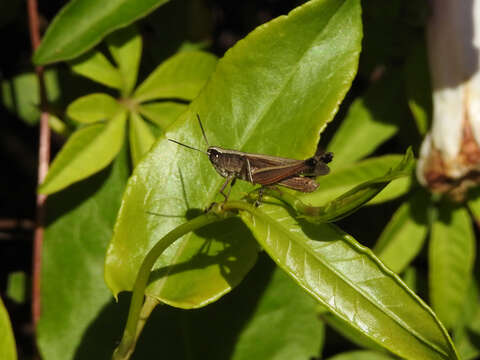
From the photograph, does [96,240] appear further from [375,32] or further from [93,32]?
[375,32]

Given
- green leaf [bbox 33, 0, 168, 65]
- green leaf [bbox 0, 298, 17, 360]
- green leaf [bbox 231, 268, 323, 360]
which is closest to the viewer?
green leaf [bbox 0, 298, 17, 360]

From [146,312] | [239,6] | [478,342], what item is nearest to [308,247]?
[146,312]

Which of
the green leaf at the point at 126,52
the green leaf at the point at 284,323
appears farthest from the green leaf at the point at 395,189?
the green leaf at the point at 126,52

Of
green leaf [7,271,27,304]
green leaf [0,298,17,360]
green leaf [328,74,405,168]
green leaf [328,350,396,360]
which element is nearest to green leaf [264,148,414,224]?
green leaf [0,298,17,360]

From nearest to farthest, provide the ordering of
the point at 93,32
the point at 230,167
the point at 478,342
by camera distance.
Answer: the point at 230,167, the point at 93,32, the point at 478,342

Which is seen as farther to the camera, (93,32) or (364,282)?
(93,32)

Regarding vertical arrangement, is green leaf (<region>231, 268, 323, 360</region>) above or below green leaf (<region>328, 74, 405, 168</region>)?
below

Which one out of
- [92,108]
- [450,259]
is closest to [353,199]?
[92,108]

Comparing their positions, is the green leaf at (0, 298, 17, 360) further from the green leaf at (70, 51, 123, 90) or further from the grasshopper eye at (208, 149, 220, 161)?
the green leaf at (70, 51, 123, 90)
